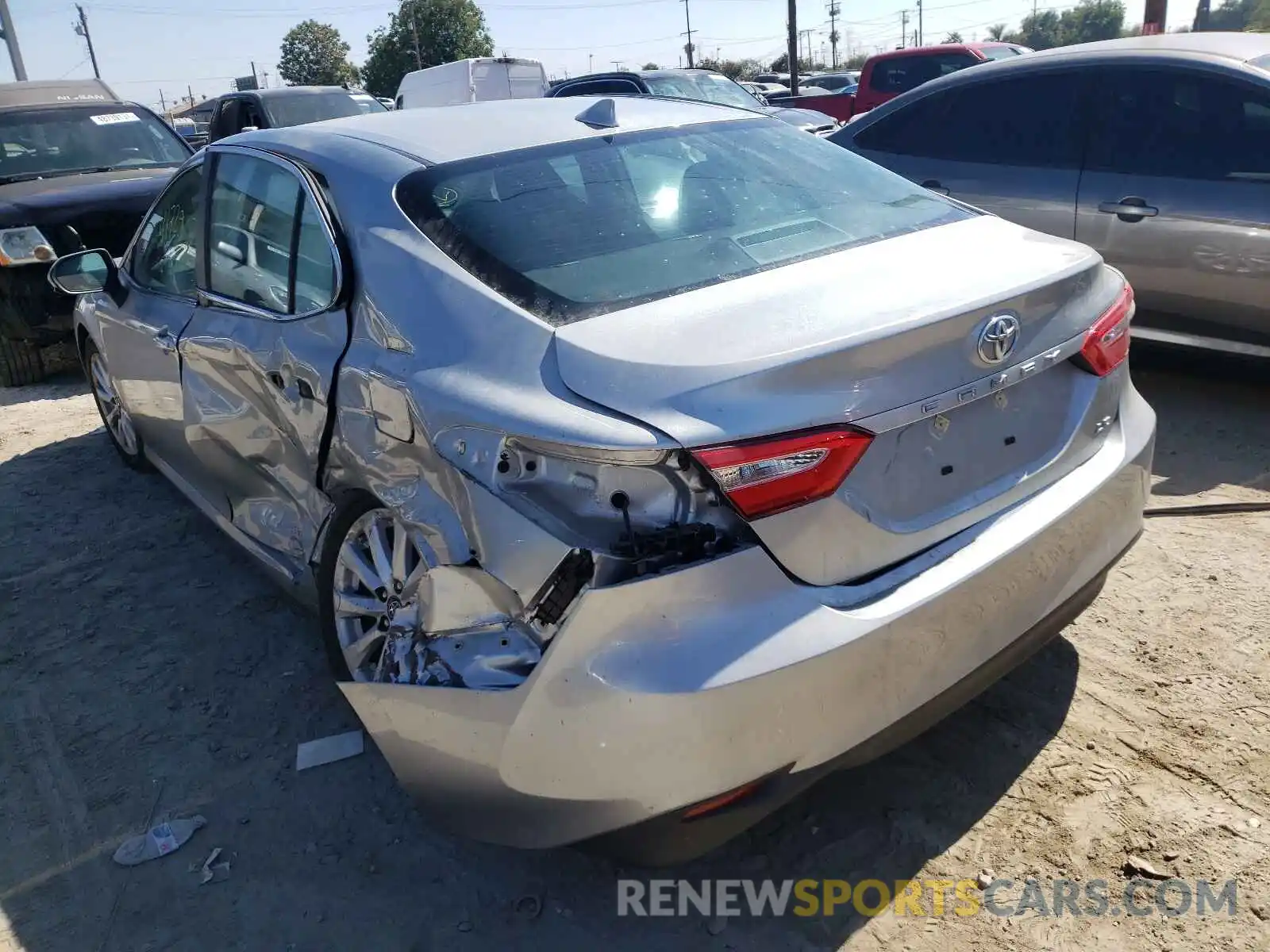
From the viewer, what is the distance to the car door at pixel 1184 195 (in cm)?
461

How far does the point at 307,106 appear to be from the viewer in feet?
39.4

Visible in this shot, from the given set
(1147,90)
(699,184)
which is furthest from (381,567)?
(1147,90)

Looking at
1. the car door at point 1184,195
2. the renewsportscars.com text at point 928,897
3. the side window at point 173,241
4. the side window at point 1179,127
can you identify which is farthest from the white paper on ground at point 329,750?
the side window at point 1179,127

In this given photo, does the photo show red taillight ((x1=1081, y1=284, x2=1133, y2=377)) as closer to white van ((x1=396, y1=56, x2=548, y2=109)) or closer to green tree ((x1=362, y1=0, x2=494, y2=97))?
white van ((x1=396, y1=56, x2=548, y2=109))

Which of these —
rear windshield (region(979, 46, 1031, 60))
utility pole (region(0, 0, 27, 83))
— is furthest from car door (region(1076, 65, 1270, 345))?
utility pole (region(0, 0, 27, 83))

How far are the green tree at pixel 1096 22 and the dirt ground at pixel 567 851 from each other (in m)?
71.7

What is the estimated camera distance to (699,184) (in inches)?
116

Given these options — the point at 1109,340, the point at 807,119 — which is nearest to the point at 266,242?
the point at 1109,340

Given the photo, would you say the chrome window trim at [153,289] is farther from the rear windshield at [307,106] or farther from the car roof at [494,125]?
the rear windshield at [307,106]

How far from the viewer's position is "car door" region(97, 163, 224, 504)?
388 centimetres

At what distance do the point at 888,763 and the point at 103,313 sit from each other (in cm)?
385

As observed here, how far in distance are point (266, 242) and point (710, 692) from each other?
86.9 inches

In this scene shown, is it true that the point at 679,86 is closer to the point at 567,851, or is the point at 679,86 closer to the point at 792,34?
the point at 567,851

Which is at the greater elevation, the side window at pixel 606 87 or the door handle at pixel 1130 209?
the side window at pixel 606 87
